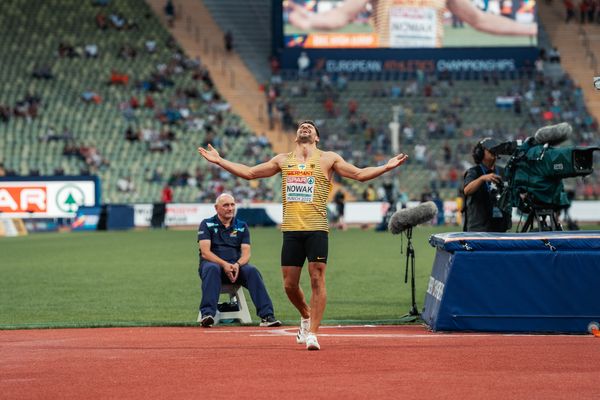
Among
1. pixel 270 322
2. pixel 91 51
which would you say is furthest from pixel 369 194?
pixel 270 322

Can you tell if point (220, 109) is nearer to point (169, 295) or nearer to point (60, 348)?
point (169, 295)

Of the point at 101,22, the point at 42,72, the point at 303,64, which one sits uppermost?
the point at 101,22

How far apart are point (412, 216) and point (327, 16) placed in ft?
150

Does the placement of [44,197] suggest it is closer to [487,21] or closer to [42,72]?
[42,72]

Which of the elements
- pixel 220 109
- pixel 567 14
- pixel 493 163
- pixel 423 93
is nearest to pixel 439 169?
pixel 423 93

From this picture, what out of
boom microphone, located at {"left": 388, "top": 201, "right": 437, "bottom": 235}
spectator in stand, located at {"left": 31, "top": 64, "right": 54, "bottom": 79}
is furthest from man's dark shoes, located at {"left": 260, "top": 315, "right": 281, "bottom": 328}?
spectator in stand, located at {"left": 31, "top": 64, "right": 54, "bottom": 79}

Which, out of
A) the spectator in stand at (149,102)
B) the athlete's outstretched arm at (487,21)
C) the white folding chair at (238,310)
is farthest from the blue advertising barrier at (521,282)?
the athlete's outstretched arm at (487,21)

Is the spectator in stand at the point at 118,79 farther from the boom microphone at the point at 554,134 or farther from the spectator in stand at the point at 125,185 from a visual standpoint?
the boom microphone at the point at 554,134

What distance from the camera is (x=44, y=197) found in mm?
45406

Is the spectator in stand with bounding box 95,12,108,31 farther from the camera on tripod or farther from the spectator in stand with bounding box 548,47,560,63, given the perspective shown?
the camera on tripod

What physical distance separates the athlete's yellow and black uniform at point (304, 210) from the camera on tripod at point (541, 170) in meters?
2.74

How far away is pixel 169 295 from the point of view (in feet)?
61.0

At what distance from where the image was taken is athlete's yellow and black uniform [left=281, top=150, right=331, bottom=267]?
36.7 feet

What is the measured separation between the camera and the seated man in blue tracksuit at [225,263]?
1378cm
